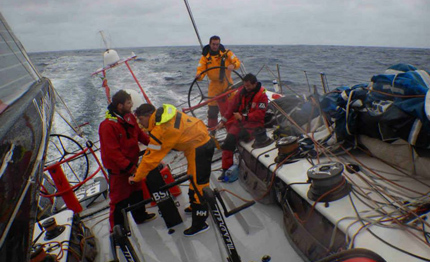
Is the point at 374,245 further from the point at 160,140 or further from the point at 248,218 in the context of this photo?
the point at 160,140

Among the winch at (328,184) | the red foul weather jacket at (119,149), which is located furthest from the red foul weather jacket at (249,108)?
the winch at (328,184)

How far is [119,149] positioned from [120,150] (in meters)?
0.04

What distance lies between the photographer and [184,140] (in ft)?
7.67

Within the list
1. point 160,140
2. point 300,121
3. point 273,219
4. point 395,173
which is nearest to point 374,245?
point 395,173

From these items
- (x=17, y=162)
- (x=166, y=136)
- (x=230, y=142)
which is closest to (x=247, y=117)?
(x=230, y=142)

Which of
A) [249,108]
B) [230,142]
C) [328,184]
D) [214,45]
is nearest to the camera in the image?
[328,184]

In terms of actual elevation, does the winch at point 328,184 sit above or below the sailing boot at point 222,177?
above

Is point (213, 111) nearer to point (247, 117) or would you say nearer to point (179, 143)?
point (247, 117)

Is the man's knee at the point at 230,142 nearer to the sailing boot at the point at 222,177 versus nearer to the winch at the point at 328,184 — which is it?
the sailing boot at the point at 222,177

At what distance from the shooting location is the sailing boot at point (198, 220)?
2504 mm

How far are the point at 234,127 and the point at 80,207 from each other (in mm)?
2071

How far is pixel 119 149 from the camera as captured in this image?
8.11ft

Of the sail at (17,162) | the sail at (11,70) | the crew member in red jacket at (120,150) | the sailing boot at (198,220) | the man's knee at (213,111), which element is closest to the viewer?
the sail at (17,162)

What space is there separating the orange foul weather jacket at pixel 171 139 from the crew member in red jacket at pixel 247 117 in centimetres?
82
